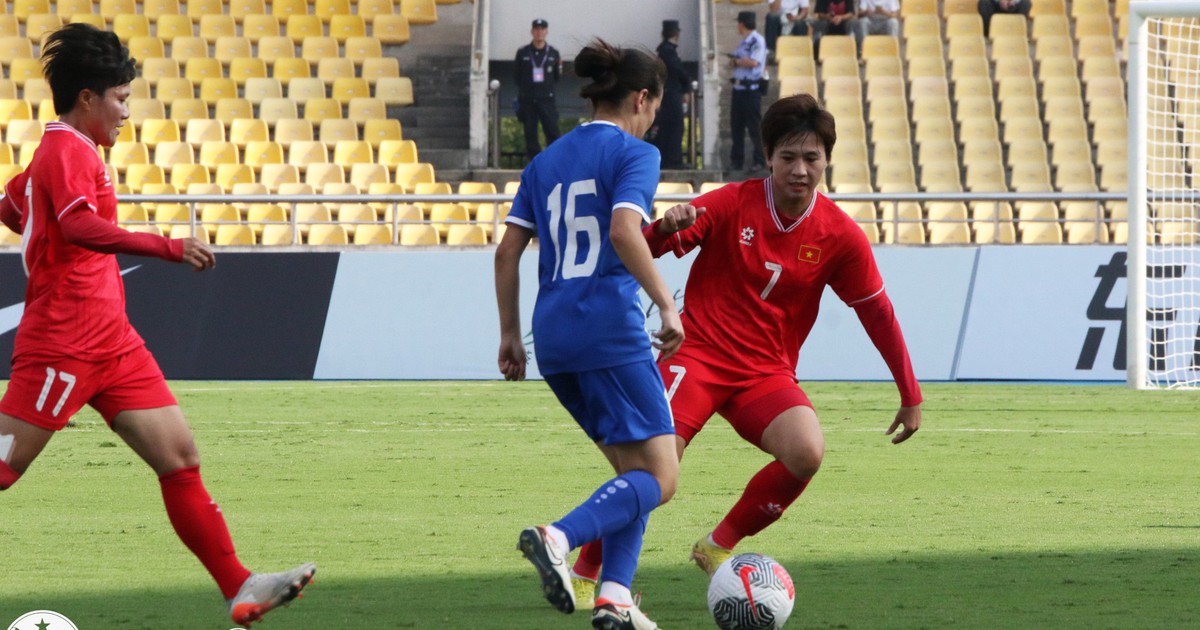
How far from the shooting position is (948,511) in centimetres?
774

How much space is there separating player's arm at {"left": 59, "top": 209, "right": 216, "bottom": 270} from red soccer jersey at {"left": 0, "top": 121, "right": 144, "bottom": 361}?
0.08 metres

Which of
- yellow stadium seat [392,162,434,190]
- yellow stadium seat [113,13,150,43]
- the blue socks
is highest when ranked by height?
yellow stadium seat [113,13,150,43]

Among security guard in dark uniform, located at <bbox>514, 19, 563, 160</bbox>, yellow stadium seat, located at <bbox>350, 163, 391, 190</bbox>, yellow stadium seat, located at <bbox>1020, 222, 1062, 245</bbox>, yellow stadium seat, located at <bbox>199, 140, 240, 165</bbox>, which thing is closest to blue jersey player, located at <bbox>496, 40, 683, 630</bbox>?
yellow stadium seat, located at <bbox>1020, 222, 1062, 245</bbox>

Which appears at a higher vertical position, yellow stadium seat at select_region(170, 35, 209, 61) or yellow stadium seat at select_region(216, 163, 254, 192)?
yellow stadium seat at select_region(170, 35, 209, 61)

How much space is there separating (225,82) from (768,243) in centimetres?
1794

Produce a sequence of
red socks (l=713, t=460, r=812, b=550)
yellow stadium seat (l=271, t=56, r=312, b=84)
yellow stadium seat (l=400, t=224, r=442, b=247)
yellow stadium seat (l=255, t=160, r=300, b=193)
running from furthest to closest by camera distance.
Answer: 1. yellow stadium seat (l=271, t=56, r=312, b=84)
2. yellow stadium seat (l=255, t=160, r=300, b=193)
3. yellow stadium seat (l=400, t=224, r=442, b=247)
4. red socks (l=713, t=460, r=812, b=550)

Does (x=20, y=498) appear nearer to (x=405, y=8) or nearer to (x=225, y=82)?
(x=225, y=82)

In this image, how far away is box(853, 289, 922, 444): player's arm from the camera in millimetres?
5984

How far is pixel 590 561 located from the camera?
5.57m

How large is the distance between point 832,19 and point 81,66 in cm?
1870

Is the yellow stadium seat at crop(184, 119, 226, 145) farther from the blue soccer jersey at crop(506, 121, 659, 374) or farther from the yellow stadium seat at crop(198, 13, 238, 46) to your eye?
the blue soccer jersey at crop(506, 121, 659, 374)

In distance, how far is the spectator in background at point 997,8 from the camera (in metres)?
23.7

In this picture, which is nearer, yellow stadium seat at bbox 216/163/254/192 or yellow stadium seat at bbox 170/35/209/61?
yellow stadium seat at bbox 216/163/254/192

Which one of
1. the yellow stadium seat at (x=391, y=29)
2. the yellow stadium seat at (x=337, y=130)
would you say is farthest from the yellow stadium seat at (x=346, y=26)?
the yellow stadium seat at (x=337, y=130)
